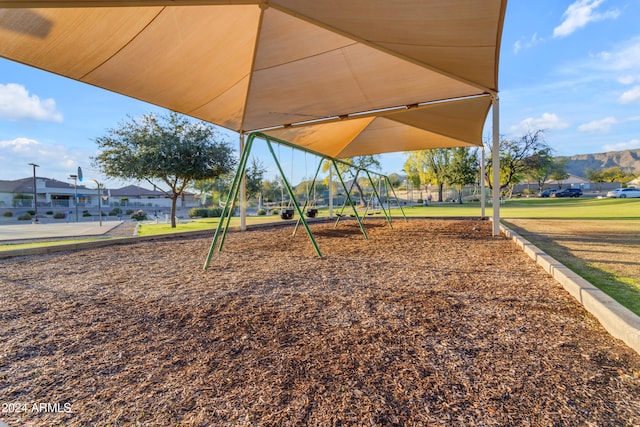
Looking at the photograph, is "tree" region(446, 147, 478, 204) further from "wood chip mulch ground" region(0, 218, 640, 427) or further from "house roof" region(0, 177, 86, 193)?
"house roof" region(0, 177, 86, 193)

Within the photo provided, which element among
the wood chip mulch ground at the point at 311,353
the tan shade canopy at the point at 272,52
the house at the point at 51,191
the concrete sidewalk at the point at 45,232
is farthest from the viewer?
the house at the point at 51,191

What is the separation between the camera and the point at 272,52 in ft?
14.2

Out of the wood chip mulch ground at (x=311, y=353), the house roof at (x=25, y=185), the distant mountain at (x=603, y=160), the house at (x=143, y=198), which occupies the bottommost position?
the wood chip mulch ground at (x=311, y=353)

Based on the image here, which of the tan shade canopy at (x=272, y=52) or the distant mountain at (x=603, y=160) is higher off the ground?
the distant mountain at (x=603, y=160)

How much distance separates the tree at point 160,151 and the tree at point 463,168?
21.5 m

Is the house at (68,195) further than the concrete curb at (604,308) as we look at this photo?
Yes

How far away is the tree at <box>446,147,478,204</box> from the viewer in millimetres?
26062

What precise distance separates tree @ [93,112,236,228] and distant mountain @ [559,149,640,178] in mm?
163569

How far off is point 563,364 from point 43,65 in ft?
18.8

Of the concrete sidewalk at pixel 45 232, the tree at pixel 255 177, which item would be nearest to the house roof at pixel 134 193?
the tree at pixel 255 177

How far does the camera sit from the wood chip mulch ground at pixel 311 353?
1239mm

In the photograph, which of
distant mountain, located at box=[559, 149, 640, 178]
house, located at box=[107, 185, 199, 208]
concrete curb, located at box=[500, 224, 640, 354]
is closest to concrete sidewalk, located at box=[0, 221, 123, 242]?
concrete curb, located at box=[500, 224, 640, 354]

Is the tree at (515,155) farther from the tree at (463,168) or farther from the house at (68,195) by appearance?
the house at (68,195)

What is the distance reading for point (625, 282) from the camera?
9.19ft
